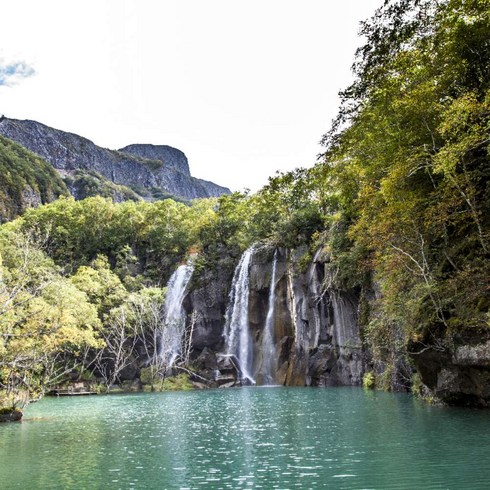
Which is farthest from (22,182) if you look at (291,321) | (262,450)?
(262,450)

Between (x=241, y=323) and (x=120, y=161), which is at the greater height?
(x=120, y=161)

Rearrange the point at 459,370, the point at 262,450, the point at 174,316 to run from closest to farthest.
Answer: the point at 262,450 → the point at 459,370 → the point at 174,316

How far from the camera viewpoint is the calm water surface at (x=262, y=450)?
28.9ft

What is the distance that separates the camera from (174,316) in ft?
158

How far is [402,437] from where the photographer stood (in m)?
12.2

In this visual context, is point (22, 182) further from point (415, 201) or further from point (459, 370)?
point (459, 370)

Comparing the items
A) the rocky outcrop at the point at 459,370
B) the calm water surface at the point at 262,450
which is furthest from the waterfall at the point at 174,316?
the rocky outcrop at the point at 459,370

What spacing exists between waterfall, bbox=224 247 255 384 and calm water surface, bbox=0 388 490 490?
75.5 feet

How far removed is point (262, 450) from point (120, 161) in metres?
156

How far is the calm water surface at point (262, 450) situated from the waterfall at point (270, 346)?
20757 millimetres

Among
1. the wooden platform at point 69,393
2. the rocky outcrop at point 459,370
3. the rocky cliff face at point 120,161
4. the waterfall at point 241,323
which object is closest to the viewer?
the rocky outcrop at point 459,370

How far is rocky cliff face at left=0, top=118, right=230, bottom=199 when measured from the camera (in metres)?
135

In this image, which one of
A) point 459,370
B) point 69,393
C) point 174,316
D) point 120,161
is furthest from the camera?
point 120,161

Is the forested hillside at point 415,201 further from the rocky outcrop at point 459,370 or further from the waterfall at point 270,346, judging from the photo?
the waterfall at point 270,346
